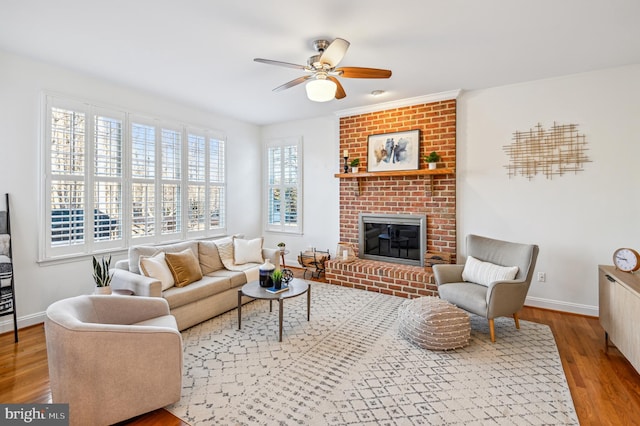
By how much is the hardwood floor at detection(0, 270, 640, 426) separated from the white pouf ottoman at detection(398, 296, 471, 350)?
80 centimetres

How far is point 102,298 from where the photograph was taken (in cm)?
227

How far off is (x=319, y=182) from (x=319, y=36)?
122 inches

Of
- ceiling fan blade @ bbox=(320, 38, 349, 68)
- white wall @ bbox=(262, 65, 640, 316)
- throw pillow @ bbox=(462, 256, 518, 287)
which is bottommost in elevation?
throw pillow @ bbox=(462, 256, 518, 287)

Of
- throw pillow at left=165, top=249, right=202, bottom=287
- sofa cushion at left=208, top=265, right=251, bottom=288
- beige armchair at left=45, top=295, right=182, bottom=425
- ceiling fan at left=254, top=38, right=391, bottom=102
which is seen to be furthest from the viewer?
sofa cushion at left=208, top=265, right=251, bottom=288

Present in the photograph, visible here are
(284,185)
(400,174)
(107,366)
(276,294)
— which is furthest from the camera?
(284,185)

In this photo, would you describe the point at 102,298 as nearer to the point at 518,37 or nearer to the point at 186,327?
the point at 186,327

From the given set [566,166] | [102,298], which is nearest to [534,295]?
[566,166]

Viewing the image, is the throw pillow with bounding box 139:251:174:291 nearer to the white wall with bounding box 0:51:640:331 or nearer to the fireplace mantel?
the white wall with bounding box 0:51:640:331

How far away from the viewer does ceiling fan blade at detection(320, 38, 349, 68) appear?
234 cm

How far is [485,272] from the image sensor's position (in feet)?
10.8

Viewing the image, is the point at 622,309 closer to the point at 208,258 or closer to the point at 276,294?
the point at 276,294

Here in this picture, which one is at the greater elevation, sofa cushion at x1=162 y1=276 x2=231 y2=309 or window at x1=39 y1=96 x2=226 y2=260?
window at x1=39 y1=96 x2=226 y2=260

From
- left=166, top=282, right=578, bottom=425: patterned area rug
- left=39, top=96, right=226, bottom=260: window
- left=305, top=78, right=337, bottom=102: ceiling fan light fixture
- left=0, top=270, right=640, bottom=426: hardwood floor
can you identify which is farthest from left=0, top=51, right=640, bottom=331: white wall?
left=305, top=78, right=337, bottom=102: ceiling fan light fixture

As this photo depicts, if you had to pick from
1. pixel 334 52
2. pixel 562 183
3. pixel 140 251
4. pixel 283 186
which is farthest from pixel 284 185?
pixel 562 183
